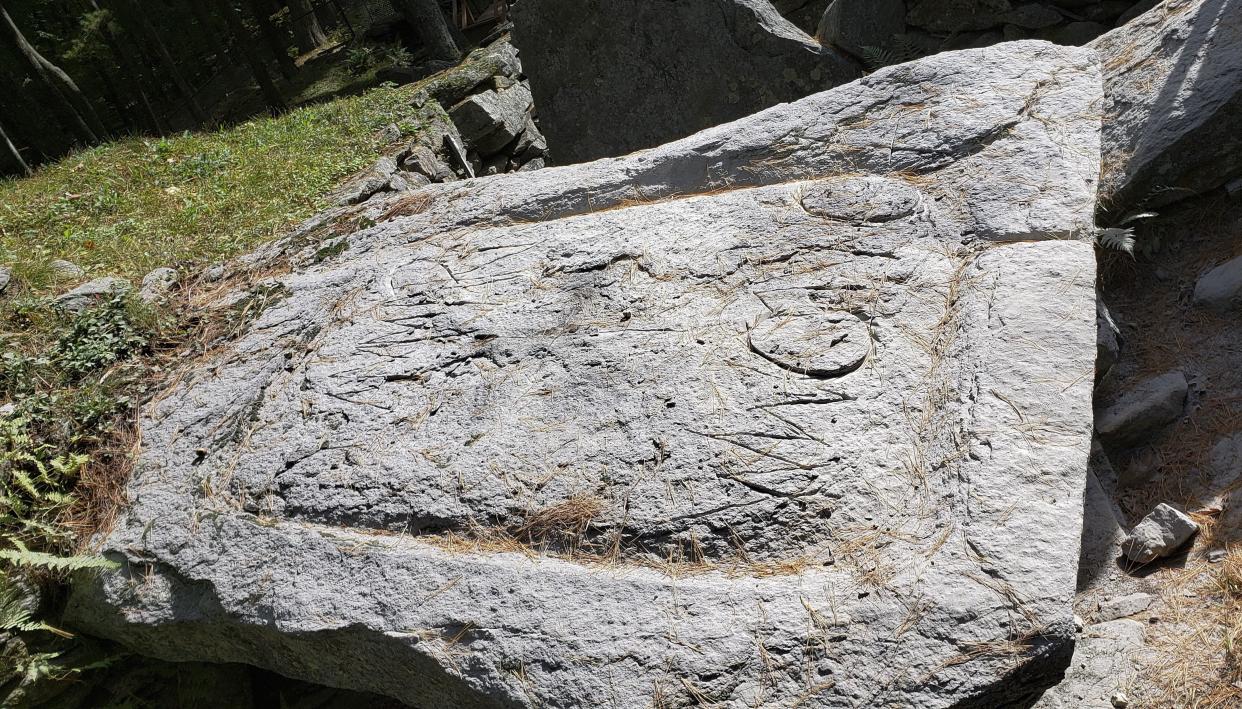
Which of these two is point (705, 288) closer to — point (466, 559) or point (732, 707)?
point (466, 559)

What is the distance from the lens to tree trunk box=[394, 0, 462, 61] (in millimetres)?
11867

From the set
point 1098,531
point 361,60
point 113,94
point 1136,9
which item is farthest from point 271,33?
point 1098,531

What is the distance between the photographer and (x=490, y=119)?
8094 millimetres

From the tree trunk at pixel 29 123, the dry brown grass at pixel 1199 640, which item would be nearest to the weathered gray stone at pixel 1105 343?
the dry brown grass at pixel 1199 640

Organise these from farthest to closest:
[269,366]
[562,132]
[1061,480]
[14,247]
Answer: [562,132]
[14,247]
[269,366]
[1061,480]

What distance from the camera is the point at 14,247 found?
5738 mm

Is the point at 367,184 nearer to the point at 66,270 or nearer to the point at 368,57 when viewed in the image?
the point at 66,270

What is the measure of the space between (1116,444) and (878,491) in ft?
4.66

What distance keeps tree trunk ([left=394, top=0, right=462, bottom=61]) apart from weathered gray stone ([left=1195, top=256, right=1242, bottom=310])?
10.6m

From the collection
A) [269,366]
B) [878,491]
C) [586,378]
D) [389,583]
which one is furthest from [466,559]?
[269,366]

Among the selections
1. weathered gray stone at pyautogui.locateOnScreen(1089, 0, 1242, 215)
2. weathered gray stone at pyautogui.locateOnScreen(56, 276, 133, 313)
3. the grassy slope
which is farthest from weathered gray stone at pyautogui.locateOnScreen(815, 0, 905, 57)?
weathered gray stone at pyautogui.locateOnScreen(56, 276, 133, 313)

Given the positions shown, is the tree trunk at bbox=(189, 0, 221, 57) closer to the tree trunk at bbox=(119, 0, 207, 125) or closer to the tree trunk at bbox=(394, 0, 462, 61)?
the tree trunk at bbox=(119, 0, 207, 125)

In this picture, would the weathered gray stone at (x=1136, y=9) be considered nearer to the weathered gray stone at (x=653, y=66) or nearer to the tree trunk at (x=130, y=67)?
the weathered gray stone at (x=653, y=66)

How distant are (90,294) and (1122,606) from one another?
5120mm
